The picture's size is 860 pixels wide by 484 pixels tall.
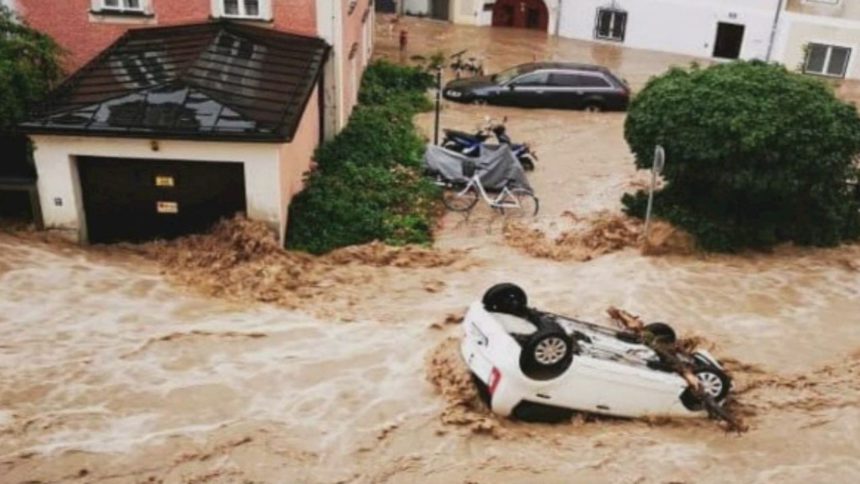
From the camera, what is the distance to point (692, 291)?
1354 cm

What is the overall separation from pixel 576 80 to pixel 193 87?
12.4 metres

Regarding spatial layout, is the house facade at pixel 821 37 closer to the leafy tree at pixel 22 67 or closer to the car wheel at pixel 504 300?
the car wheel at pixel 504 300

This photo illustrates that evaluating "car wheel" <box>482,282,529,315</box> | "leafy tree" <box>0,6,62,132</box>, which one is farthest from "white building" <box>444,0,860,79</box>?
"car wheel" <box>482,282,529,315</box>

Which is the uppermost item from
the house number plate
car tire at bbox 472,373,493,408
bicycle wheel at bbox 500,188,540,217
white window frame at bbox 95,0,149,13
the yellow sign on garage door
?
white window frame at bbox 95,0,149,13

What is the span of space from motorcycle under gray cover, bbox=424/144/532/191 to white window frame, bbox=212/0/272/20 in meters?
4.14

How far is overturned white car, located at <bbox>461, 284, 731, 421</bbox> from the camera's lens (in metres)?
9.04

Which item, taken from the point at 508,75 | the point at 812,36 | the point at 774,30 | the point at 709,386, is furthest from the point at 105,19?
the point at 812,36

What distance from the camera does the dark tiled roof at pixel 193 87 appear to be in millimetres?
13086

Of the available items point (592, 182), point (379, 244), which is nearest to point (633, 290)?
point (379, 244)

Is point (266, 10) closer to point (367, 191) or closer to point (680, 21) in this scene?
point (367, 191)

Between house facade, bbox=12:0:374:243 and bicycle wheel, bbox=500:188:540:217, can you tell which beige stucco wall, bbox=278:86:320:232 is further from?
bicycle wheel, bbox=500:188:540:217

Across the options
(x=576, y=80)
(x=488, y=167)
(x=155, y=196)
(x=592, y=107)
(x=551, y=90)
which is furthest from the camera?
(x=592, y=107)

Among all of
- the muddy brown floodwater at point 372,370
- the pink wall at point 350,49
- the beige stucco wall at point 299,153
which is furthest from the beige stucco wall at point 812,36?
the beige stucco wall at point 299,153

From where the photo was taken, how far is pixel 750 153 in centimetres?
1398
